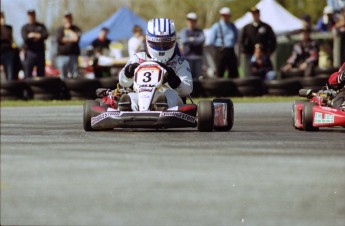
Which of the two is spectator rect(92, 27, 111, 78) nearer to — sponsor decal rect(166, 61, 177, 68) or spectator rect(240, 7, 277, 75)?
spectator rect(240, 7, 277, 75)

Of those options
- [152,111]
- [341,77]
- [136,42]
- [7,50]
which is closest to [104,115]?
[152,111]

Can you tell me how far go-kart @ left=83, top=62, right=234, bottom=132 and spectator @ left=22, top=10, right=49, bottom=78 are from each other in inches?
263

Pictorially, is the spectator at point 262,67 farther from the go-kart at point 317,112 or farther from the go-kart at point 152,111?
the go-kart at point 152,111

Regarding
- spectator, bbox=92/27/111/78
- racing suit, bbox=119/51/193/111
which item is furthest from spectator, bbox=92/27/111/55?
racing suit, bbox=119/51/193/111

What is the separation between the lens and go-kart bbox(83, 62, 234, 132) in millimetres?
6660

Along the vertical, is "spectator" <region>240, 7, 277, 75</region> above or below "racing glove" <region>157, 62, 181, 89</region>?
above

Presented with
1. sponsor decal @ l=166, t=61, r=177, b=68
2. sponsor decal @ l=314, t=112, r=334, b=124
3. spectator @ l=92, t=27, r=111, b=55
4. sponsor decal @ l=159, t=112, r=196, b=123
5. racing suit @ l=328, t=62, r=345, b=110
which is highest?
spectator @ l=92, t=27, r=111, b=55

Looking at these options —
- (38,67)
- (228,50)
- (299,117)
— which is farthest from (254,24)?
(299,117)

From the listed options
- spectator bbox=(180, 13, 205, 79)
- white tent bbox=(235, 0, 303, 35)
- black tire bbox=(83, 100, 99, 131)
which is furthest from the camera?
white tent bbox=(235, 0, 303, 35)

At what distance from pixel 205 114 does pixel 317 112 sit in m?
0.83

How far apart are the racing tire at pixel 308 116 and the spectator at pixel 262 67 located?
23.3ft

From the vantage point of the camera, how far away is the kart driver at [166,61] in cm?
707

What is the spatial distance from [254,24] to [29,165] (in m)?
10.3

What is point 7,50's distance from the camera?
46.0 feet
